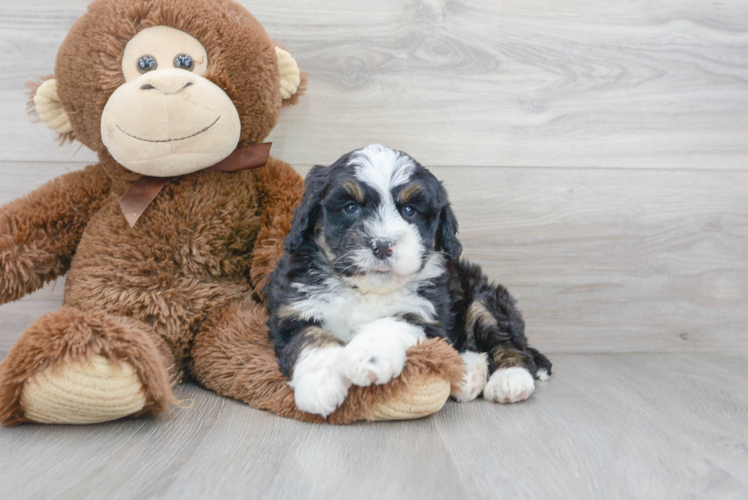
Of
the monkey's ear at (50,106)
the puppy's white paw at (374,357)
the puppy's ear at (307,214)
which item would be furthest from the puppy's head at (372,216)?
the monkey's ear at (50,106)

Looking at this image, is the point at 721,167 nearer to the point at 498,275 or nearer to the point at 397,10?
the point at 498,275

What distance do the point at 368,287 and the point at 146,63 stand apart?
0.94 metres

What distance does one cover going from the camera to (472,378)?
71.6 inches

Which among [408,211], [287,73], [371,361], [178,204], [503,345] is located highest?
[287,73]

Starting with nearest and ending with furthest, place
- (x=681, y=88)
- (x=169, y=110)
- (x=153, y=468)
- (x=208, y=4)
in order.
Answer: (x=153, y=468)
(x=169, y=110)
(x=208, y=4)
(x=681, y=88)

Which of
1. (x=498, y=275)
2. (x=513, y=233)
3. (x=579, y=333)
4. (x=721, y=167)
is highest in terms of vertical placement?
(x=721, y=167)

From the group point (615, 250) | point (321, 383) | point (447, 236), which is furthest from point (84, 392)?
point (615, 250)

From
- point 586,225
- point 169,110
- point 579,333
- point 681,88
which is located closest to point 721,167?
point 681,88

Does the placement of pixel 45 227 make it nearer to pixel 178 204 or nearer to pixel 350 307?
pixel 178 204

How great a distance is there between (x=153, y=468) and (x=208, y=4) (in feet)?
4.43

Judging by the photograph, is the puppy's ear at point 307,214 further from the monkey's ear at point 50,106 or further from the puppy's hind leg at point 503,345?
the monkey's ear at point 50,106

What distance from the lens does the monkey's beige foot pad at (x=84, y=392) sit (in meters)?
1.37

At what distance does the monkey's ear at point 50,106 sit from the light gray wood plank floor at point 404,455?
0.95 meters

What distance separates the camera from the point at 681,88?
8.27 feet
